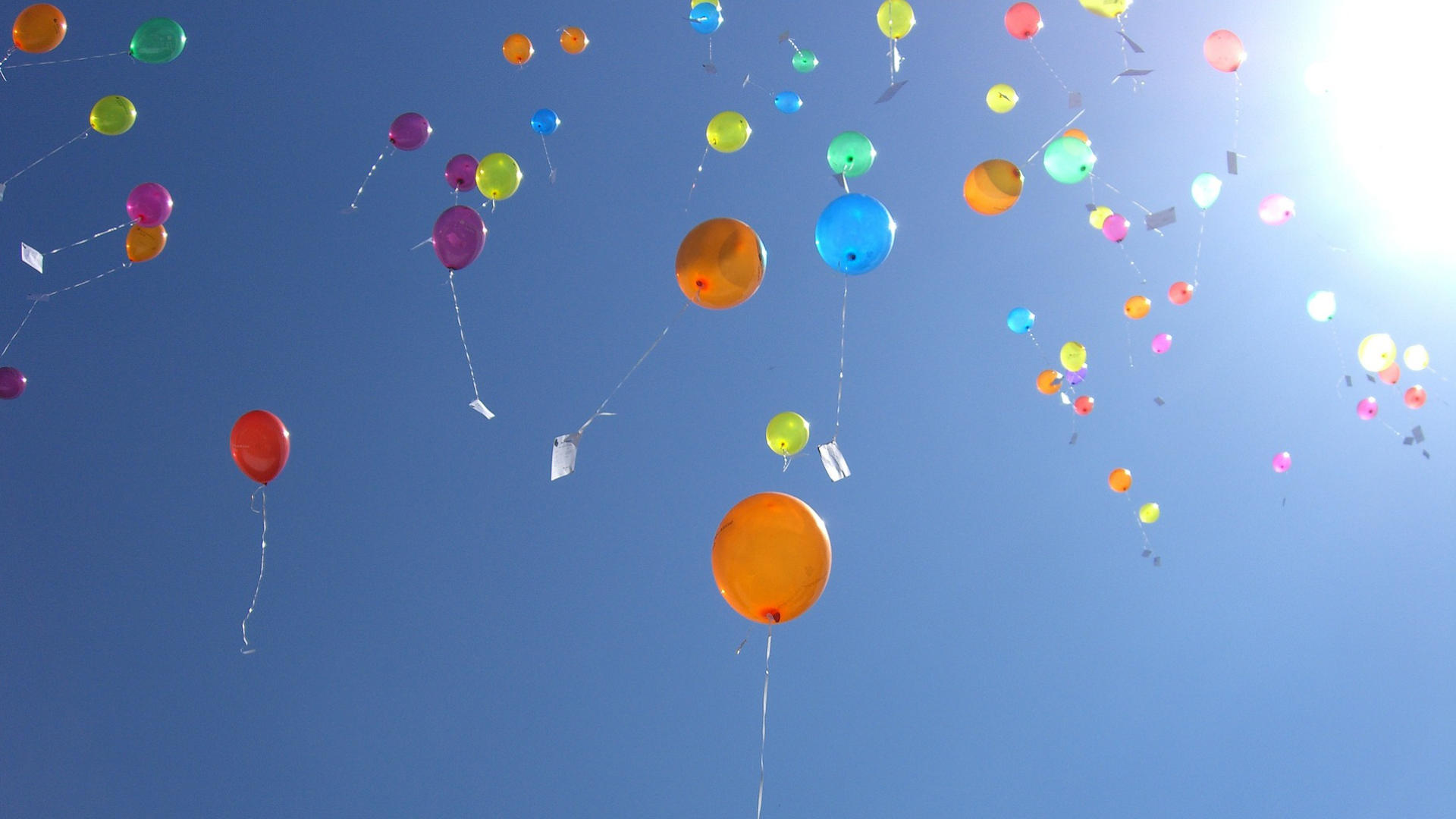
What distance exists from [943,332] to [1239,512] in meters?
1.77

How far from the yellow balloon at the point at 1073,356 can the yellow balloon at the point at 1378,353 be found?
112 centimetres

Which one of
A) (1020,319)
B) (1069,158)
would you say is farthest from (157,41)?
(1020,319)

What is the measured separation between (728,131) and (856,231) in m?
0.95

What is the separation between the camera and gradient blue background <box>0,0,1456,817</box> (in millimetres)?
3494

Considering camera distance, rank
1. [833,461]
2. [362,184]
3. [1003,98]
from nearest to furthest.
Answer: [833,461] → [1003,98] → [362,184]

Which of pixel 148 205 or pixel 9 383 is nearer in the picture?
pixel 9 383

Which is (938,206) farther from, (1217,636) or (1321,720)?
(1321,720)

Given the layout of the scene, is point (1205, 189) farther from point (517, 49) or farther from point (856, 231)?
point (517, 49)

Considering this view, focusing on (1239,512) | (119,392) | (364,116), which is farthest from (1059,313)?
(119,392)

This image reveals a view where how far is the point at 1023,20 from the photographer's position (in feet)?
11.2

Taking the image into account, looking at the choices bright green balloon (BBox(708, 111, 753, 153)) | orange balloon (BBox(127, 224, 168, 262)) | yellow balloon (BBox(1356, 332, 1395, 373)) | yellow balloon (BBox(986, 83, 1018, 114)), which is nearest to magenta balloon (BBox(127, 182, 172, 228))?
orange balloon (BBox(127, 224, 168, 262))

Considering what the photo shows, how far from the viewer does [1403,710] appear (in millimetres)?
4953

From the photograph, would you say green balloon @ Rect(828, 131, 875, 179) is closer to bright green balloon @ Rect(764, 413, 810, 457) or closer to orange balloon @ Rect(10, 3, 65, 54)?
bright green balloon @ Rect(764, 413, 810, 457)

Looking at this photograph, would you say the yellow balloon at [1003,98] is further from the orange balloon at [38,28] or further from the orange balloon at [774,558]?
the orange balloon at [38,28]
